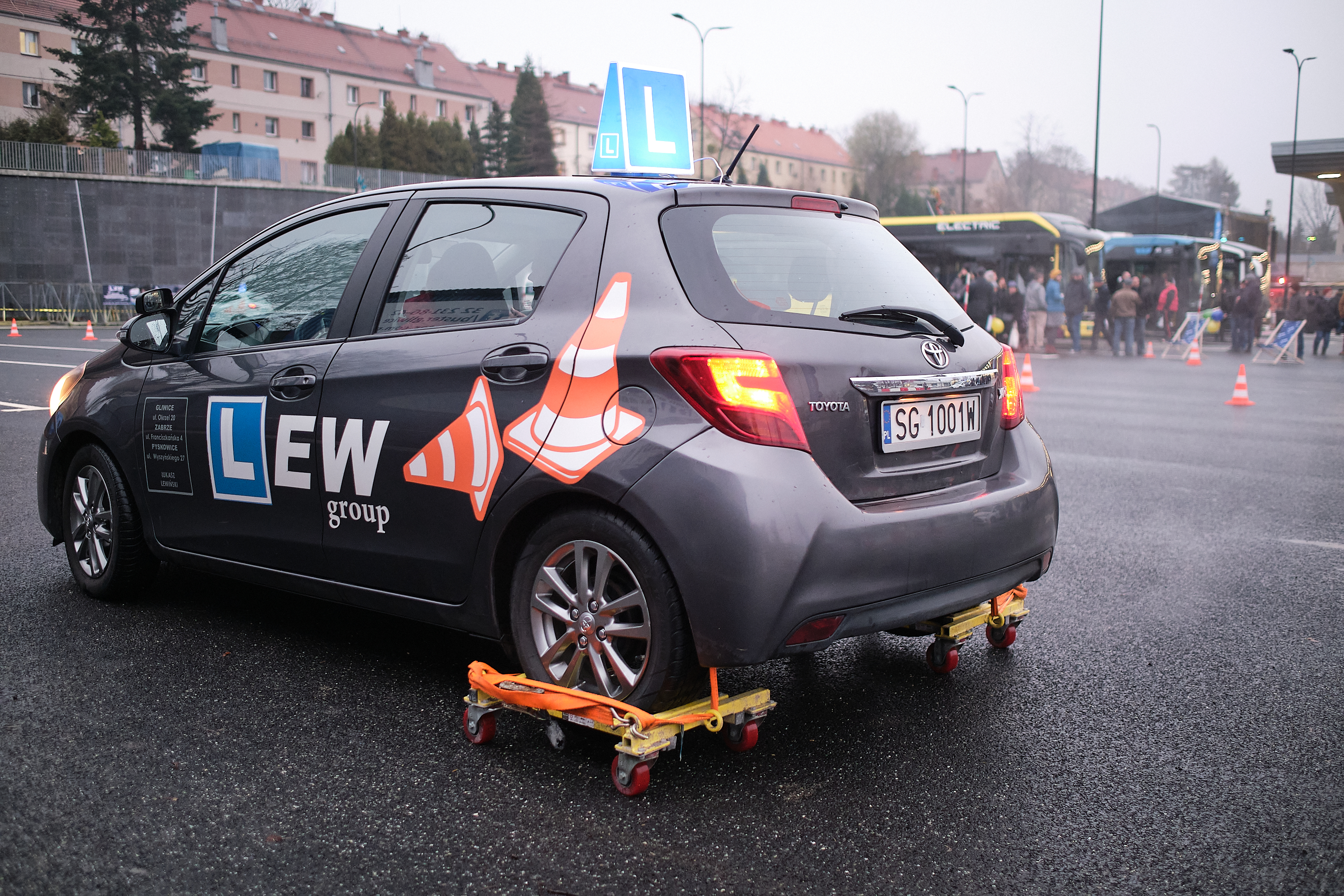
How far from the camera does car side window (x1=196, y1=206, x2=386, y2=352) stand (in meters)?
3.83

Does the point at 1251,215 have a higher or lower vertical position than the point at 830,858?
higher

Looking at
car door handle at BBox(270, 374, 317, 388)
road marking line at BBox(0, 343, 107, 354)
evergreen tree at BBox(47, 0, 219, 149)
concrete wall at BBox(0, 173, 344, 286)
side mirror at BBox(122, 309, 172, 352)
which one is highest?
evergreen tree at BBox(47, 0, 219, 149)

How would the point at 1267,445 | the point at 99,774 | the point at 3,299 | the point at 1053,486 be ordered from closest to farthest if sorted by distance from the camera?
1. the point at 99,774
2. the point at 1053,486
3. the point at 1267,445
4. the point at 3,299

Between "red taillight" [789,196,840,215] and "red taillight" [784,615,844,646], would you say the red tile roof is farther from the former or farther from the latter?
"red taillight" [784,615,844,646]

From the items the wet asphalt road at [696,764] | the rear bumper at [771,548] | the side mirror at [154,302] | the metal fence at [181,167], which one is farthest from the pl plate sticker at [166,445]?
the metal fence at [181,167]

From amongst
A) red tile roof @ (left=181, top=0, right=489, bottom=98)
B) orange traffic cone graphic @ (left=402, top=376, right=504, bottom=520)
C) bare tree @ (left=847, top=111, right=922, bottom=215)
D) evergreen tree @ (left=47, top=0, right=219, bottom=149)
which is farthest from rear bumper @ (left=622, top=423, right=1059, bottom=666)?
bare tree @ (left=847, top=111, right=922, bottom=215)

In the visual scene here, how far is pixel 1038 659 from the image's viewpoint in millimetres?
4051

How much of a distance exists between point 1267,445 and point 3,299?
39286 mm

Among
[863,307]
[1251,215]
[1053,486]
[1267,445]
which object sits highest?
[1251,215]

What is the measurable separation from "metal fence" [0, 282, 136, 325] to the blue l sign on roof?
34191mm

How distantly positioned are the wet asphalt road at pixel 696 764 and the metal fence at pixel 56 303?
34809mm

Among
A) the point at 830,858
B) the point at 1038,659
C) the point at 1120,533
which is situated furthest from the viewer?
the point at 1120,533

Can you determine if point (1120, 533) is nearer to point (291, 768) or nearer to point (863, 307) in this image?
point (863, 307)

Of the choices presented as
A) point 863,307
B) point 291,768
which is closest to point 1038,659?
point 863,307
